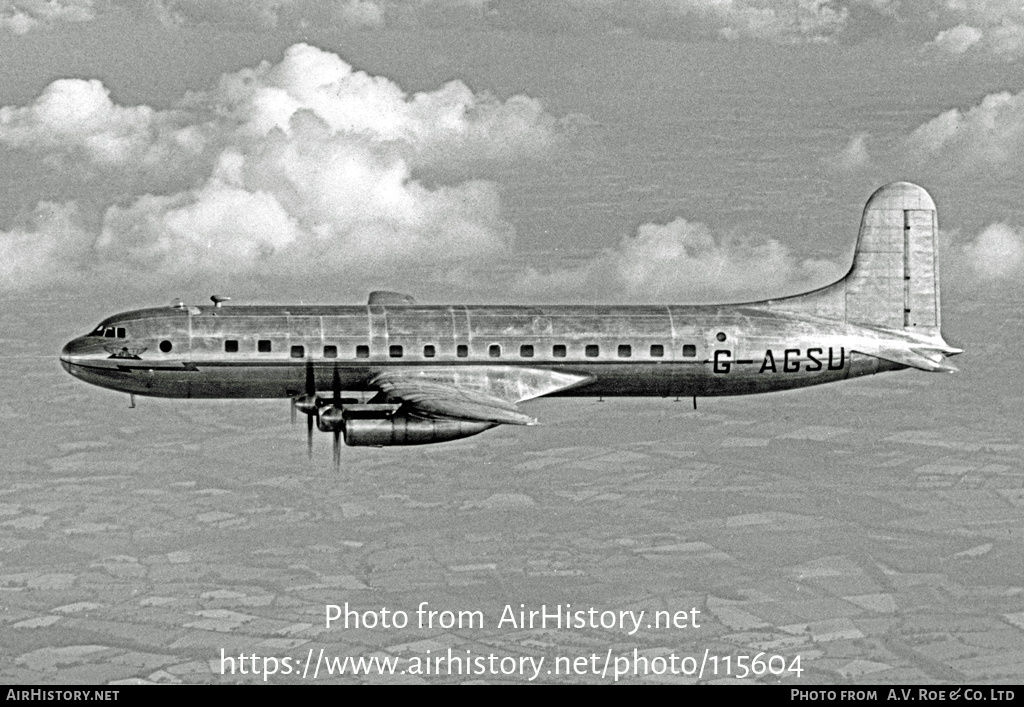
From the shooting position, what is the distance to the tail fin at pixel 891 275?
4003 cm

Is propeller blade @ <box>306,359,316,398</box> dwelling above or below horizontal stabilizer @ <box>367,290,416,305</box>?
below

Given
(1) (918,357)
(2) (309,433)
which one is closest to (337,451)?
(2) (309,433)

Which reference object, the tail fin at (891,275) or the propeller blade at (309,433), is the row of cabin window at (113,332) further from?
the tail fin at (891,275)

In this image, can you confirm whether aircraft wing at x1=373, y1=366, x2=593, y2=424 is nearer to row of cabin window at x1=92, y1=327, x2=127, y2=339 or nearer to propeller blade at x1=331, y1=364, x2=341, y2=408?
propeller blade at x1=331, y1=364, x2=341, y2=408

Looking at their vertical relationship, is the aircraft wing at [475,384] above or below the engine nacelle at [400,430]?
above

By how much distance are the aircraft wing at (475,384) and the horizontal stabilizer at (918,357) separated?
37.8ft

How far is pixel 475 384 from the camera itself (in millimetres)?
36312

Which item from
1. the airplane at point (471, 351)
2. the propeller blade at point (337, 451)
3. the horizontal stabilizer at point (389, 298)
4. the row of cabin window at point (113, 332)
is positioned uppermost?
the horizontal stabilizer at point (389, 298)

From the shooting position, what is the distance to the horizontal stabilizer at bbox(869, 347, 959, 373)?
3844cm

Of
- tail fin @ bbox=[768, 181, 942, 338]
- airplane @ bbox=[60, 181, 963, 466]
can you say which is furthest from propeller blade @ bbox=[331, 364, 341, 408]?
tail fin @ bbox=[768, 181, 942, 338]

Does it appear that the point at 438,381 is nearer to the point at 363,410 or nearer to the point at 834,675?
the point at 363,410

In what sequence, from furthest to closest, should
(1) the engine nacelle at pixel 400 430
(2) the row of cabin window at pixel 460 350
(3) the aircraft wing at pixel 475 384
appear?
(2) the row of cabin window at pixel 460 350
(3) the aircraft wing at pixel 475 384
(1) the engine nacelle at pixel 400 430

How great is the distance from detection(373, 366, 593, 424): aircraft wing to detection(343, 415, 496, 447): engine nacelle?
1.56 m

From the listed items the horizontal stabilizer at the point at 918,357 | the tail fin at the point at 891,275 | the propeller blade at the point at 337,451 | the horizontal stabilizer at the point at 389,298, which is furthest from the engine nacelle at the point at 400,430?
the horizontal stabilizer at the point at 918,357
